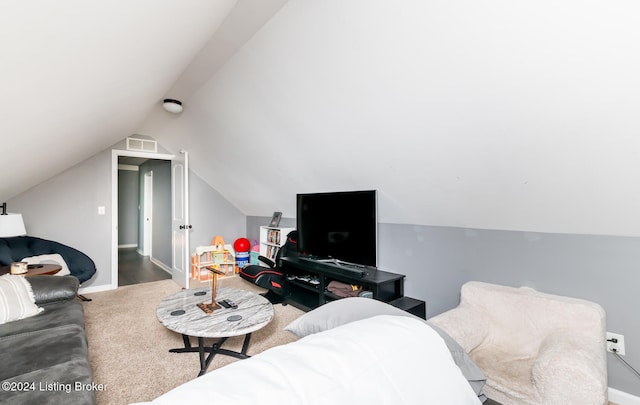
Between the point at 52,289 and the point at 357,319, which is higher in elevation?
the point at 357,319

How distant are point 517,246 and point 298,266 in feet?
7.01

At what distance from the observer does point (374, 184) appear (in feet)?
8.95

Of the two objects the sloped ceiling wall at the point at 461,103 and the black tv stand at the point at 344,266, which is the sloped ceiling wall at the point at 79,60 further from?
the black tv stand at the point at 344,266

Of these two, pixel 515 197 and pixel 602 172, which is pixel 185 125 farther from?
pixel 602 172

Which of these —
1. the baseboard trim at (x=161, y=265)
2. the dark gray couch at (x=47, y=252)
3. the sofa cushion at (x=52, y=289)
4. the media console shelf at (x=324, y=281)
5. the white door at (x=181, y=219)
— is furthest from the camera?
the baseboard trim at (x=161, y=265)

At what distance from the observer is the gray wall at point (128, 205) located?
23.9 feet

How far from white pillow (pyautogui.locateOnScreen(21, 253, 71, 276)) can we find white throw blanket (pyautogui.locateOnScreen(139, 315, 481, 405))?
388cm

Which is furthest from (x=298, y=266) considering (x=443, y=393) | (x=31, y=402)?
(x=443, y=393)

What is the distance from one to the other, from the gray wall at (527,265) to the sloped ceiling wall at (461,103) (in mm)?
109

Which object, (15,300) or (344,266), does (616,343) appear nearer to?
(344,266)

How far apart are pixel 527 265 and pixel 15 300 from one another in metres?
3.67

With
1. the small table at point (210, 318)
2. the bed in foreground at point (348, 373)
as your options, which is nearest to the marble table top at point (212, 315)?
the small table at point (210, 318)

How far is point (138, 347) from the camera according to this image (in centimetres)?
247

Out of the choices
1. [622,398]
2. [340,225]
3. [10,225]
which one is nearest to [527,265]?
[622,398]
